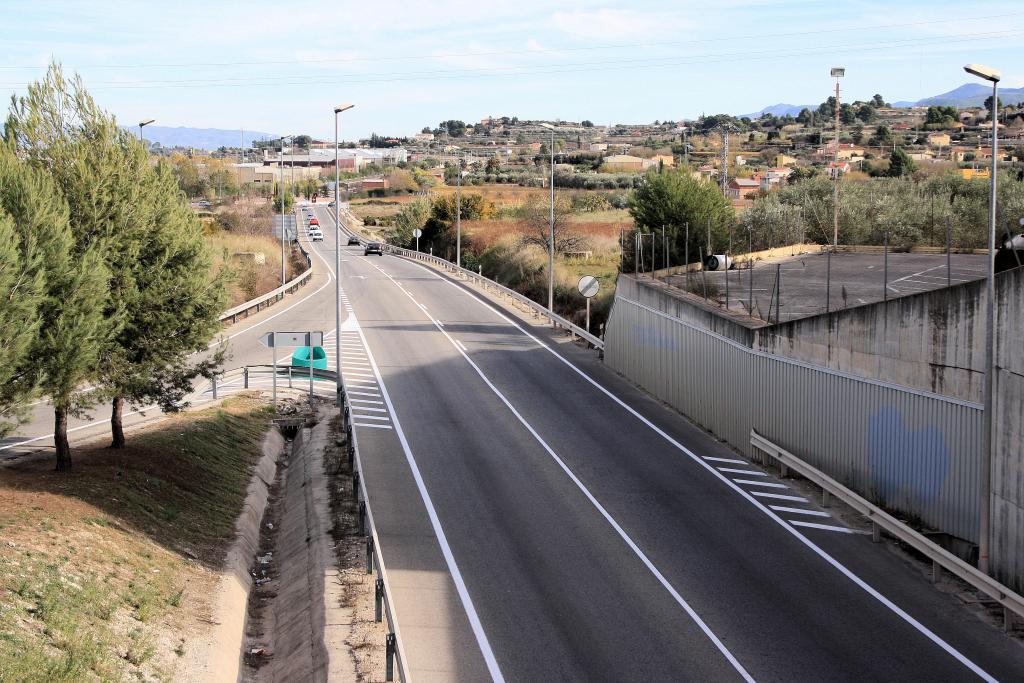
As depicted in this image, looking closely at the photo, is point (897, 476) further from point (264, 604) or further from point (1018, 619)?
point (264, 604)

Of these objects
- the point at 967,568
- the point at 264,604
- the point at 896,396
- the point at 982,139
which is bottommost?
the point at 264,604

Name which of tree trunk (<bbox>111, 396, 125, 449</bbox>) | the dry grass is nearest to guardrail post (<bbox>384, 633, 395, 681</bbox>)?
tree trunk (<bbox>111, 396, 125, 449</bbox>)

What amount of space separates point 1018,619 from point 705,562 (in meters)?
4.70

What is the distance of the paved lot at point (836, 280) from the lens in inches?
1063

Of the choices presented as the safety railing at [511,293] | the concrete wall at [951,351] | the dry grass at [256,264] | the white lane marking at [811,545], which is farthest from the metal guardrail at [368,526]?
the dry grass at [256,264]

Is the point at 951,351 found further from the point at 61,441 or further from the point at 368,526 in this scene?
the point at 61,441

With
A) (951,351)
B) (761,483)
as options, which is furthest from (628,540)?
(951,351)

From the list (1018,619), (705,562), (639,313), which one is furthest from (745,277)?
(1018,619)

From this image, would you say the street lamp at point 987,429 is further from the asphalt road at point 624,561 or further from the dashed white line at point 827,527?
the dashed white line at point 827,527

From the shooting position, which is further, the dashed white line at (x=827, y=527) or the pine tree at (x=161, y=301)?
the pine tree at (x=161, y=301)

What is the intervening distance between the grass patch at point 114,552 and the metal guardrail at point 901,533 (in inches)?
427

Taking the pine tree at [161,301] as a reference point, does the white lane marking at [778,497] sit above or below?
below

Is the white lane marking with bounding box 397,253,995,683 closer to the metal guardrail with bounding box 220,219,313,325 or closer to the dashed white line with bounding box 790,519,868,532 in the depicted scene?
the dashed white line with bounding box 790,519,868,532

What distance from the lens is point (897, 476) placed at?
61.2 ft
